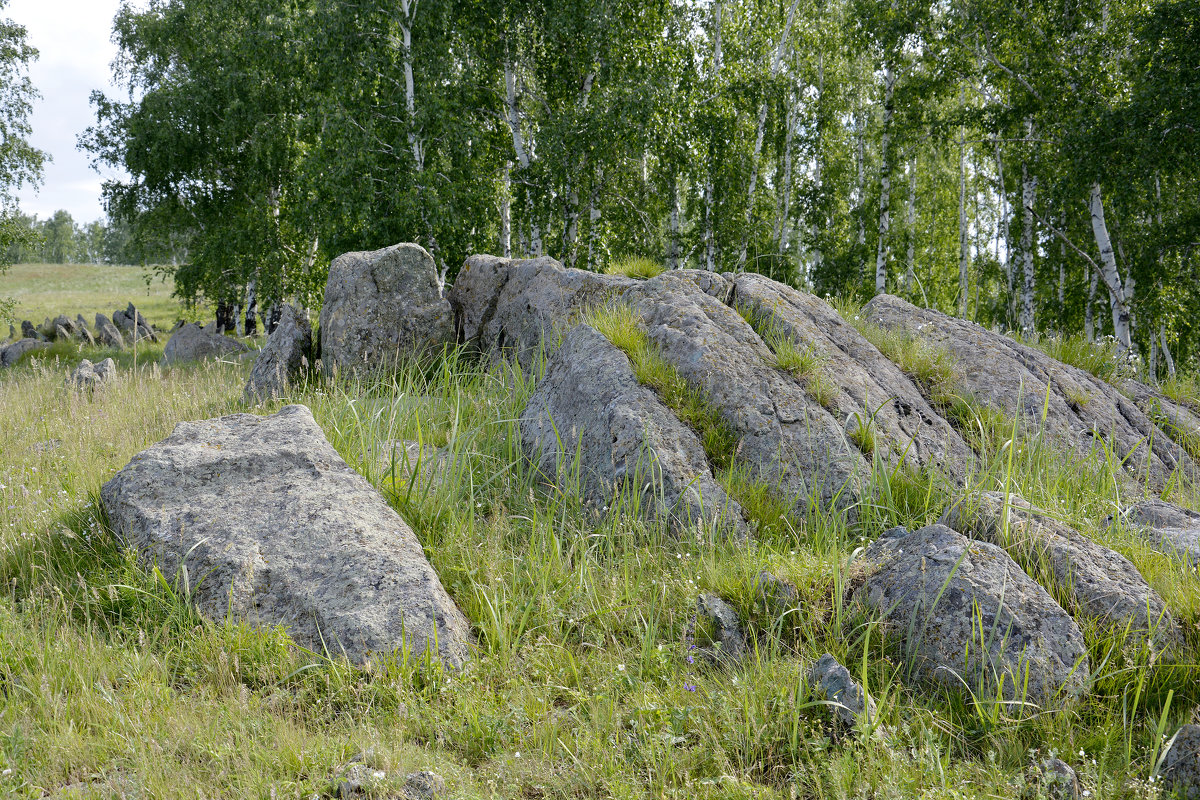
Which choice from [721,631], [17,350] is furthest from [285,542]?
[17,350]

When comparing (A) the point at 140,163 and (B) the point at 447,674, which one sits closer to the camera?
(B) the point at 447,674

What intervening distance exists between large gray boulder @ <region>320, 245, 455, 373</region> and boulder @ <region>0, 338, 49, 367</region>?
16.1m

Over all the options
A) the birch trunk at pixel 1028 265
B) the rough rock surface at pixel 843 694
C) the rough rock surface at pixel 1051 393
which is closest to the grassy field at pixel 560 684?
the rough rock surface at pixel 843 694

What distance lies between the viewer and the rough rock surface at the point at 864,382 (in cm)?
506

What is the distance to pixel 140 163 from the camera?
22703 mm

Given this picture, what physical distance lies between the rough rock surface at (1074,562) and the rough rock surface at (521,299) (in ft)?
12.5

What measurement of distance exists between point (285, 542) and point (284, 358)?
15.5 feet

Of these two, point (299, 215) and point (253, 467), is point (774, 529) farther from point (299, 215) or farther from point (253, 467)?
point (299, 215)

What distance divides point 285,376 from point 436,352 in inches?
65.9

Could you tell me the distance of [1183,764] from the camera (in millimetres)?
2408

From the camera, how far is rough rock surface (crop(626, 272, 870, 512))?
15.1 ft

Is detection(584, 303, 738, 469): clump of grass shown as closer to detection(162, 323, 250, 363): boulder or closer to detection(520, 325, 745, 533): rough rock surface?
detection(520, 325, 745, 533): rough rock surface

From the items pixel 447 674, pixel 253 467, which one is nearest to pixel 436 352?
pixel 253 467

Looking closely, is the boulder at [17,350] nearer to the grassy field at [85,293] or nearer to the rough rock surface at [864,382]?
the grassy field at [85,293]
